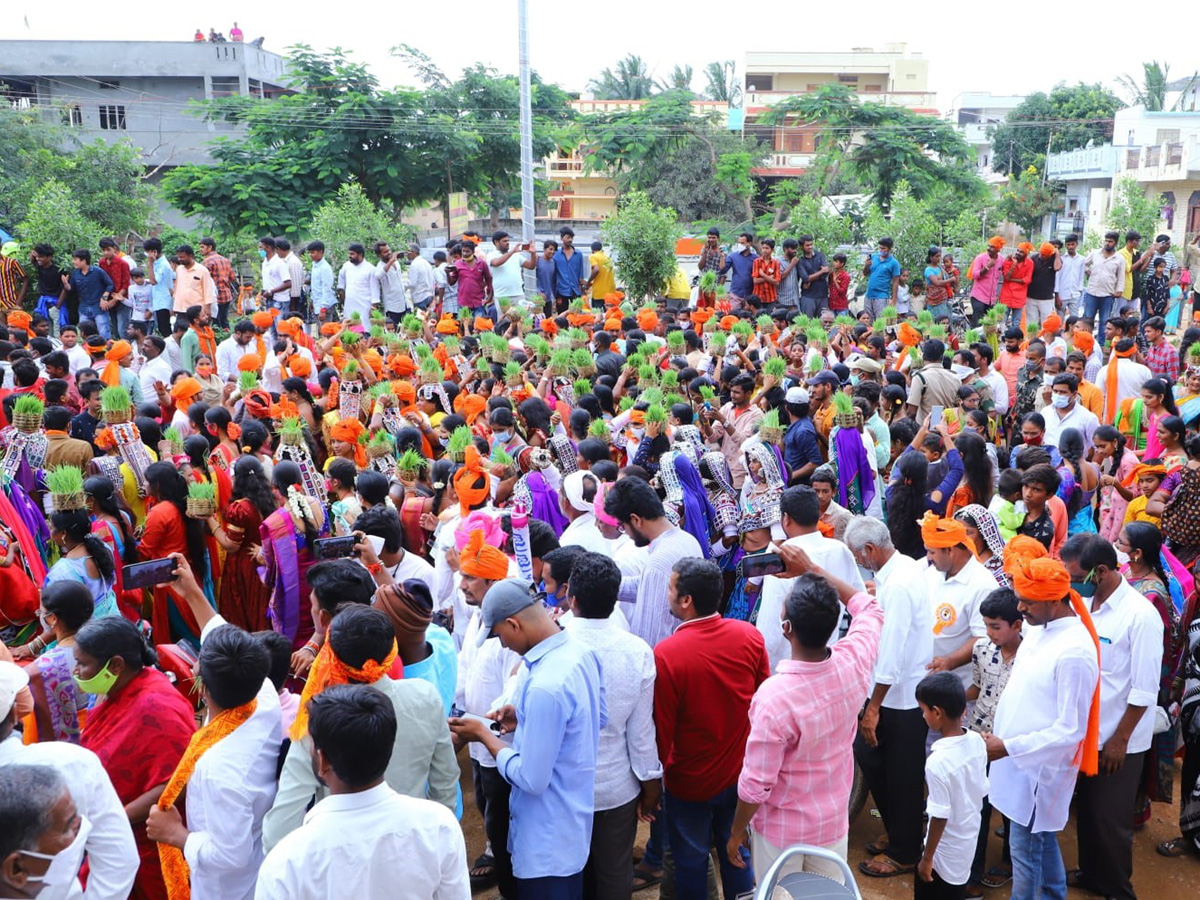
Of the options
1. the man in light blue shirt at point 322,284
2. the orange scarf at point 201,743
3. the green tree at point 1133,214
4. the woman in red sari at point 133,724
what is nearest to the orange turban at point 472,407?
the woman in red sari at point 133,724

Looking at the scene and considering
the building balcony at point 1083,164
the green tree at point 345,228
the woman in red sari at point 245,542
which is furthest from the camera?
the building balcony at point 1083,164

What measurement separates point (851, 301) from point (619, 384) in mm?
8993

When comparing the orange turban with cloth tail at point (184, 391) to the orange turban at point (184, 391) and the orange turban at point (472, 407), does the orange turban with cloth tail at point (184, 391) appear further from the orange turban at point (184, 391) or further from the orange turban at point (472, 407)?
the orange turban at point (472, 407)

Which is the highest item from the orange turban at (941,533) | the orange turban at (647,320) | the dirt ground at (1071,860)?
the orange turban at (647,320)

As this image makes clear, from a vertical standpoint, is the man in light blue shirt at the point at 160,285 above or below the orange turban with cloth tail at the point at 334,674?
above

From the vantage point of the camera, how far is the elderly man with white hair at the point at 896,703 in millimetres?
4289

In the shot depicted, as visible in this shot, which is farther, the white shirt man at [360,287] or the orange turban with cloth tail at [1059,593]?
the white shirt man at [360,287]

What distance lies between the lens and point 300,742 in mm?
2793

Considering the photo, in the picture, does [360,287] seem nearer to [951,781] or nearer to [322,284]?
[322,284]

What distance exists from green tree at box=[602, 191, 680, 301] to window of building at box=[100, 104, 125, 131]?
27.5 metres

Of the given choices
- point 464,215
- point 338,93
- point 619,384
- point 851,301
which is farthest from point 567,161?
point 619,384

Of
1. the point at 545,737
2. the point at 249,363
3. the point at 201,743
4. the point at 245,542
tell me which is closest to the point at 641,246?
the point at 249,363

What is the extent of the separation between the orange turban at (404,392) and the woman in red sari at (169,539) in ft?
7.64

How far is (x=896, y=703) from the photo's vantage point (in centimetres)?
443
